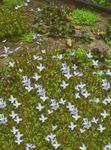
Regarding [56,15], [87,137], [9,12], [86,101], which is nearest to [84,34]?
[56,15]

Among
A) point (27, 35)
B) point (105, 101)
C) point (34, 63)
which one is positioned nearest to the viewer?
point (105, 101)

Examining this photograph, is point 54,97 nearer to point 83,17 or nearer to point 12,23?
point 12,23

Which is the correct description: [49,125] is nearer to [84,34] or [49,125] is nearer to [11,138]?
[11,138]

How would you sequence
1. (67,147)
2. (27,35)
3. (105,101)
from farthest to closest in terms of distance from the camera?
(27,35), (105,101), (67,147)

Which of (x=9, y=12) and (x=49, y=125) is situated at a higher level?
(x=9, y=12)

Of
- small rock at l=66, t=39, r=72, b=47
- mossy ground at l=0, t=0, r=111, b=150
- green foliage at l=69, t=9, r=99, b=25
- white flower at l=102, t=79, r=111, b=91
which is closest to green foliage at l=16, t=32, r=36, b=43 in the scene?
mossy ground at l=0, t=0, r=111, b=150

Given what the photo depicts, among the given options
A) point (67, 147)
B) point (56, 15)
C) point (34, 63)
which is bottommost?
point (67, 147)

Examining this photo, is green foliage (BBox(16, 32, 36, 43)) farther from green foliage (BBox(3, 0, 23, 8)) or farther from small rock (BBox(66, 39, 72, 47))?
green foliage (BBox(3, 0, 23, 8))

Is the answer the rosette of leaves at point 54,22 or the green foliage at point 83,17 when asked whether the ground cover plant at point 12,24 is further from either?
the green foliage at point 83,17
